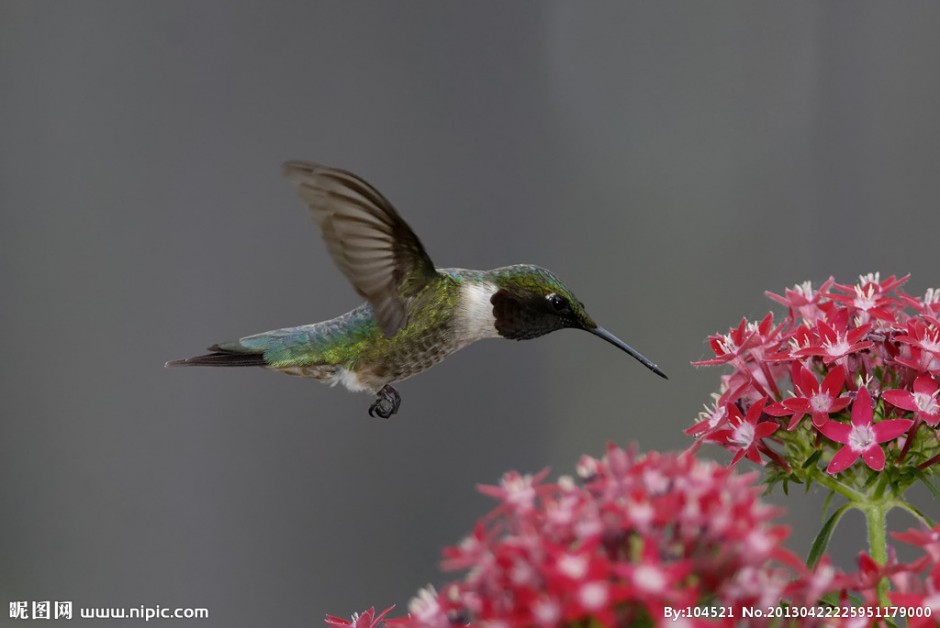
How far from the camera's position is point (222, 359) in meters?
1.64

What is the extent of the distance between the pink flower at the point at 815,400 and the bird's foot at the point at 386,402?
67 centimetres

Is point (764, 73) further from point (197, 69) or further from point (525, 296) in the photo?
point (525, 296)

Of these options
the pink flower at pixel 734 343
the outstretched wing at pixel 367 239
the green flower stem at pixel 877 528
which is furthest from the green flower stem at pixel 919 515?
the outstretched wing at pixel 367 239

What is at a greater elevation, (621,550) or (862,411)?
(862,411)

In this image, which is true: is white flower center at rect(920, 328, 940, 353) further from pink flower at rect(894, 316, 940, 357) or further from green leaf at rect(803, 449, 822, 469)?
green leaf at rect(803, 449, 822, 469)

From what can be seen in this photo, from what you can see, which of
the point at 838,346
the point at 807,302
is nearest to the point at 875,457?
the point at 838,346

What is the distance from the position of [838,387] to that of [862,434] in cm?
6

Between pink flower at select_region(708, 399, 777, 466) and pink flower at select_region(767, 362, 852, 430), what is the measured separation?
0.06 feet

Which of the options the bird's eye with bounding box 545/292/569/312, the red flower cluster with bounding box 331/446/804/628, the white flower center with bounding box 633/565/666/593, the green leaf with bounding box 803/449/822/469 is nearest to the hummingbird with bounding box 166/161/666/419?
the bird's eye with bounding box 545/292/569/312

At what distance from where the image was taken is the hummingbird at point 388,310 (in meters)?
1.40

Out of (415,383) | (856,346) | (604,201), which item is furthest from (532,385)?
(856,346)

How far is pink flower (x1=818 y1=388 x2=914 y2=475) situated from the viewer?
1064 mm

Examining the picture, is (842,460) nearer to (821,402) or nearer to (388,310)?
(821,402)

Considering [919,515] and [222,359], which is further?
[222,359]
